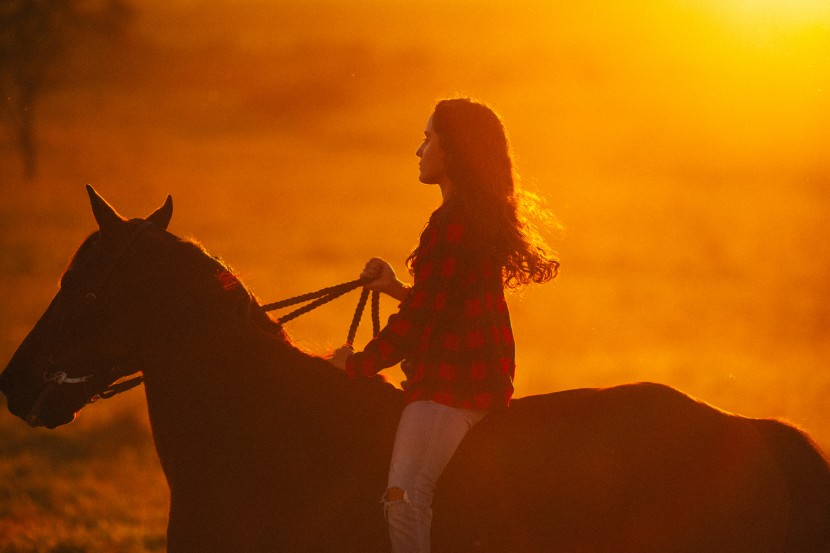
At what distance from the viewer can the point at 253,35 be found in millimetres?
104188

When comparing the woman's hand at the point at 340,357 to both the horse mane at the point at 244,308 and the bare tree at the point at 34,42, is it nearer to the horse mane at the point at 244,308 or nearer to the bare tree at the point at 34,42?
the horse mane at the point at 244,308

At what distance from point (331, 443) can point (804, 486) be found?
2.14 metres

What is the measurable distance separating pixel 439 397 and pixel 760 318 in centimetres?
2776

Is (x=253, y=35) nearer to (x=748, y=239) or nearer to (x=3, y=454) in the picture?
(x=748, y=239)

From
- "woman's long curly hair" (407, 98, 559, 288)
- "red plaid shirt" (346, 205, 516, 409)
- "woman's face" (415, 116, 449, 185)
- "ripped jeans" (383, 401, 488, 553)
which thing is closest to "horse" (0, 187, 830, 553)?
"ripped jeans" (383, 401, 488, 553)

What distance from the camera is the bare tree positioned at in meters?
60.5

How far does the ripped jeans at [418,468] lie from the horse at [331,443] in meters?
0.13

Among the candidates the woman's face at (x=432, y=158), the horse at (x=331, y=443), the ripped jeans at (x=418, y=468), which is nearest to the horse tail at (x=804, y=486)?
the horse at (x=331, y=443)

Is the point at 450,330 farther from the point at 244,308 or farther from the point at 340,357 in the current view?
the point at 244,308

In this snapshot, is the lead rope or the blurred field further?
the blurred field

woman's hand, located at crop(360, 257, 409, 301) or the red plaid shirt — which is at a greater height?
woman's hand, located at crop(360, 257, 409, 301)

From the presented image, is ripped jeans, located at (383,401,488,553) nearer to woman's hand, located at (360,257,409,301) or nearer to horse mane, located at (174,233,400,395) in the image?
horse mane, located at (174,233,400,395)

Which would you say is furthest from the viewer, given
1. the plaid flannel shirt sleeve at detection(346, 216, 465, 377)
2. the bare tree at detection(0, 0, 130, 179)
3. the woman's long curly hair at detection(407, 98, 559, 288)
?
the bare tree at detection(0, 0, 130, 179)

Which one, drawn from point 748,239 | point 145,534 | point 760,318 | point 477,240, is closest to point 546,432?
point 477,240
